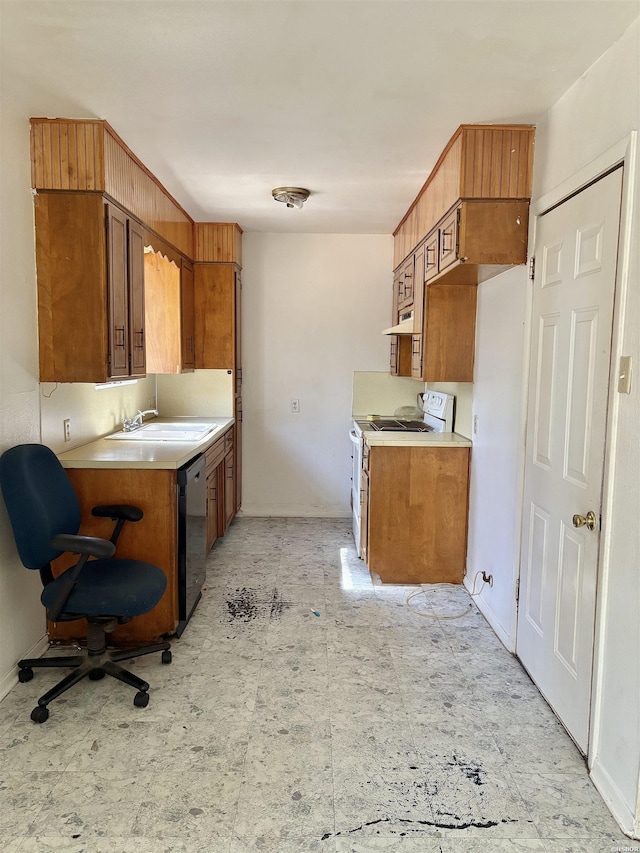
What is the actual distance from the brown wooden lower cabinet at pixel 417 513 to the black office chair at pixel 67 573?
58.3 inches

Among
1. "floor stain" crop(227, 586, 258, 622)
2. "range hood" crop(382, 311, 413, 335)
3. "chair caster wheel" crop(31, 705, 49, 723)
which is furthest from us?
"range hood" crop(382, 311, 413, 335)

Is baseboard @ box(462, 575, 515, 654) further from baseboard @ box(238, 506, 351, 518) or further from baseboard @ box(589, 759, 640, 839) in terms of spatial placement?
A: baseboard @ box(238, 506, 351, 518)

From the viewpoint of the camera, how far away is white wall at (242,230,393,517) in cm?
489

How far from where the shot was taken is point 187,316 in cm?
431

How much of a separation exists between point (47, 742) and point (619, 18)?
3.03 meters

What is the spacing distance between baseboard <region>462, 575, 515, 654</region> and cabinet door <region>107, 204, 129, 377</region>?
7.49ft

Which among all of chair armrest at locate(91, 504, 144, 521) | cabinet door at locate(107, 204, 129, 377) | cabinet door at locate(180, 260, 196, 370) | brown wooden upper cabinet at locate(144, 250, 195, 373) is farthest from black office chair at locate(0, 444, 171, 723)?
cabinet door at locate(180, 260, 196, 370)

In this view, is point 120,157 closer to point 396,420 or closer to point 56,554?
point 56,554

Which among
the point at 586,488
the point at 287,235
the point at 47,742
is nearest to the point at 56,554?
the point at 47,742

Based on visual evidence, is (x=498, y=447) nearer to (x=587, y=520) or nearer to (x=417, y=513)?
(x=417, y=513)

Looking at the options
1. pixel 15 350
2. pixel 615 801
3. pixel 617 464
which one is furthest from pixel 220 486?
pixel 615 801

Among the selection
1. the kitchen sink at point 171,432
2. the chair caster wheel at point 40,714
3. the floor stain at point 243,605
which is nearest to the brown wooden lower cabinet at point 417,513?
the floor stain at point 243,605

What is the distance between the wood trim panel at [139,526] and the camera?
8.93 ft

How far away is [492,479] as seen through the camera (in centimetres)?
307
